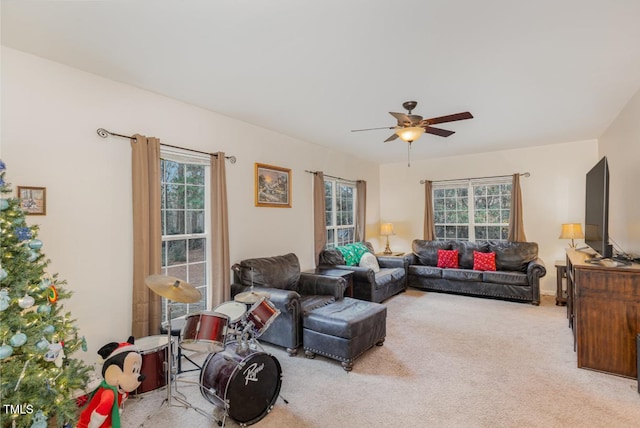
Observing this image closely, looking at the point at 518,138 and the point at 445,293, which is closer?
the point at 518,138

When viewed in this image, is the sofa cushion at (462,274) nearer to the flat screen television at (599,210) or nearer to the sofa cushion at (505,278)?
the sofa cushion at (505,278)

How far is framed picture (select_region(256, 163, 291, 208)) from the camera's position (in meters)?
3.97

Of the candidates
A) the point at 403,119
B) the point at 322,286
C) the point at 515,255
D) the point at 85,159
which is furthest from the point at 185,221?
the point at 515,255

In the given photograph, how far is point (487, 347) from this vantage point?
10.5 ft

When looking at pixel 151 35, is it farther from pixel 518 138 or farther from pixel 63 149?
pixel 518 138

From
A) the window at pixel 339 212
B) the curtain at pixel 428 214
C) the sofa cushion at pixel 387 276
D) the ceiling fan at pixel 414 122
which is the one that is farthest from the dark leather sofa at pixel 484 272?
the ceiling fan at pixel 414 122

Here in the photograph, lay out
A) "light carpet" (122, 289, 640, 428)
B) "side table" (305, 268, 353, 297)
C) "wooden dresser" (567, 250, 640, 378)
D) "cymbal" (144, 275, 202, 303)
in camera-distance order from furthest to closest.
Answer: "side table" (305, 268, 353, 297) → "wooden dresser" (567, 250, 640, 378) → "light carpet" (122, 289, 640, 428) → "cymbal" (144, 275, 202, 303)

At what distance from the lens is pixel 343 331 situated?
108 inches

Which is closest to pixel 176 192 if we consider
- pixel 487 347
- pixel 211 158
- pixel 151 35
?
pixel 211 158

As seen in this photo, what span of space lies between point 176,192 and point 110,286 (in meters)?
1.07

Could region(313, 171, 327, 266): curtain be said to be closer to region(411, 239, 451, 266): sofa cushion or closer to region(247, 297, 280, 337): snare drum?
region(411, 239, 451, 266): sofa cushion

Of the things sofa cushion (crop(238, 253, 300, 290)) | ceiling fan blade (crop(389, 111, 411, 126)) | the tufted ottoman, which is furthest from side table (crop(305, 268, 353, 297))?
ceiling fan blade (crop(389, 111, 411, 126))

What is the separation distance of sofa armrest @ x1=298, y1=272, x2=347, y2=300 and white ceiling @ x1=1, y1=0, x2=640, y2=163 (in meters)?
1.98

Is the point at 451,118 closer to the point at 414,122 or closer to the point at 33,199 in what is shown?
the point at 414,122
